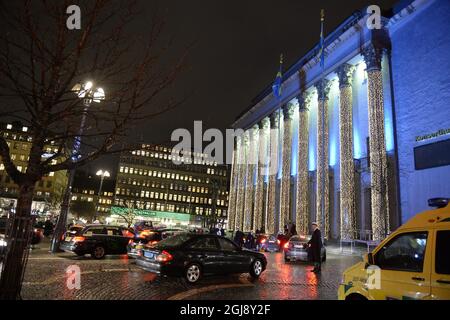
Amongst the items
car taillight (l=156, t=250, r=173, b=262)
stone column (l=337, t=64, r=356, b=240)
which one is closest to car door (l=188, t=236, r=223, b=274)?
car taillight (l=156, t=250, r=173, b=262)

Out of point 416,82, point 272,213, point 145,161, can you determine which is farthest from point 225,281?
point 145,161

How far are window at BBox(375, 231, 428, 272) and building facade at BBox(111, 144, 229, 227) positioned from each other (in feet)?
304

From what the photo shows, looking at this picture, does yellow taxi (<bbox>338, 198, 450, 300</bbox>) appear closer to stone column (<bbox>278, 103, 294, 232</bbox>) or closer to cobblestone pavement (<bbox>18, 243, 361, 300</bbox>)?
cobblestone pavement (<bbox>18, 243, 361, 300</bbox>)

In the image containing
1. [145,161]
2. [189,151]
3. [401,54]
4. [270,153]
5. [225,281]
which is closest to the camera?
[225,281]

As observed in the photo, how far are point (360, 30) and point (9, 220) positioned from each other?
1211 inches

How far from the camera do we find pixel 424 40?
24906 millimetres

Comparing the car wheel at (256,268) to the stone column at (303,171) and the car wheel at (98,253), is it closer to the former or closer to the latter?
the car wheel at (98,253)

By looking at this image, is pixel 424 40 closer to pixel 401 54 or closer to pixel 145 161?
pixel 401 54

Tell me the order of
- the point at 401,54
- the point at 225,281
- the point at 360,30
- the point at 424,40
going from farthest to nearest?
the point at 360,30 < the point at 401,54 < the point at 424,40 < the point at 225,281

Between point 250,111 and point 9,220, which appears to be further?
point 250,111

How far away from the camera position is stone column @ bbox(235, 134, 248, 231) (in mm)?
51906

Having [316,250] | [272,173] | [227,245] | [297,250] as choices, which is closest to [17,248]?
[227,245]

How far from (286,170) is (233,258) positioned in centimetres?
2855

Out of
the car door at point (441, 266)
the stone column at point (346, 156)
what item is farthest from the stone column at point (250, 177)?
the car door at point (441, 266)
